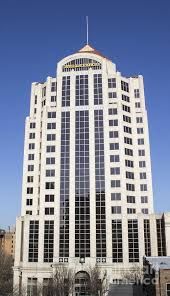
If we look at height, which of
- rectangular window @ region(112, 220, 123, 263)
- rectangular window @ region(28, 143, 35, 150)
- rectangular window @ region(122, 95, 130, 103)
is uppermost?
rectangular window @ region(122, 95, 130, 103)

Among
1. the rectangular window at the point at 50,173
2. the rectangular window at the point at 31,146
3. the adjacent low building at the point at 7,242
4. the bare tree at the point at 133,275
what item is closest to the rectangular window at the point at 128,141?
the rectangular window at the point at 50,173

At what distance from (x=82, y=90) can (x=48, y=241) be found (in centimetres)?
4440

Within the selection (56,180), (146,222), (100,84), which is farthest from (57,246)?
(100,84)

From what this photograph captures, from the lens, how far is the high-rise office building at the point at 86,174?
320 ft

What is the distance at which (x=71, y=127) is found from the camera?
108 metres

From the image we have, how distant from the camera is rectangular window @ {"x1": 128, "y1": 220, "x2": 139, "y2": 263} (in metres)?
96.1

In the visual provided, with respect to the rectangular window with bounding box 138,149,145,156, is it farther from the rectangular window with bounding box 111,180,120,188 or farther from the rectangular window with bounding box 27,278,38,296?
the rectangular window with bounding box 27,278,38,296

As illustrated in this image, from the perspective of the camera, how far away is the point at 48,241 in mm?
99375

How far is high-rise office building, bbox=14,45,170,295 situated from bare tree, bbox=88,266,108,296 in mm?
2476

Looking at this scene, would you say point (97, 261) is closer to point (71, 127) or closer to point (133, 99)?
point (71, 127)

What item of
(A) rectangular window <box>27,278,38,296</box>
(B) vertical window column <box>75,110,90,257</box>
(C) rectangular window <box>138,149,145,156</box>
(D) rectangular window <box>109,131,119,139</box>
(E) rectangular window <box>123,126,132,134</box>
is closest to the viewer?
(A) rectangular window <box>27,278,38,296</box>

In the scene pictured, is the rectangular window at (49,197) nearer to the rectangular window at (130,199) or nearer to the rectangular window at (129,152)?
the rectangular window at (130,199)

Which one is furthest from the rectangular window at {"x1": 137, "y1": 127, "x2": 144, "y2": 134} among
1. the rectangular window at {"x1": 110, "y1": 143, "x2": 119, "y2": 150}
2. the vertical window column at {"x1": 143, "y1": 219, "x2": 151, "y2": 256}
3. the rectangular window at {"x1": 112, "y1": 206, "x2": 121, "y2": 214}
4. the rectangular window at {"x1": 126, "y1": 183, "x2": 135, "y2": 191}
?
the vertical window column at {"x1": 143, "y1": 219, "x2": 151, "y2": 256}

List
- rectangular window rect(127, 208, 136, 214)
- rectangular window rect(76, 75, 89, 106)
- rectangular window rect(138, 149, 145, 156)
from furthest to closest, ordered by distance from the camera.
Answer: rectangular window rect(76, 75, 89, 106), rectangular window rect(138, 149, 145, 156), rectangular window rect(127, 208, 136, 214)
